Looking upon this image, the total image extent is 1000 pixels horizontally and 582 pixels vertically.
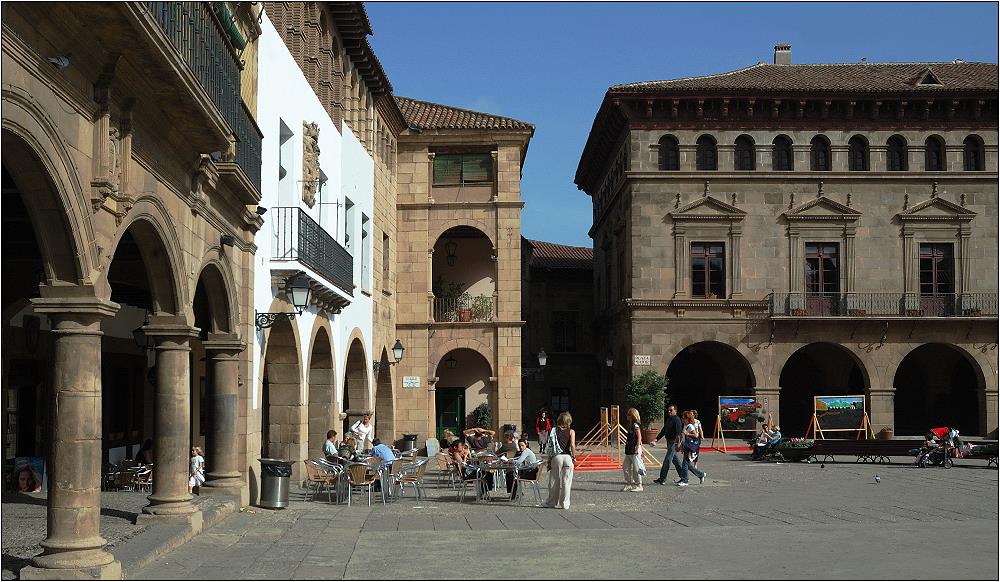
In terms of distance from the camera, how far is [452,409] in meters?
36.4

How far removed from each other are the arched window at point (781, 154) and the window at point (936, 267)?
205 inches

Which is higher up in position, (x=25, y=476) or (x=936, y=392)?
(x=936, y=392)

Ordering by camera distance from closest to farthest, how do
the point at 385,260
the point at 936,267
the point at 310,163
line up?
the point at 310,163, the point at 385,260, the point at 936,267

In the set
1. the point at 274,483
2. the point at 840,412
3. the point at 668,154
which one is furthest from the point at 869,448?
the point at 274,483

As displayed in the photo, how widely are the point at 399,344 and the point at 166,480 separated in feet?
59.5

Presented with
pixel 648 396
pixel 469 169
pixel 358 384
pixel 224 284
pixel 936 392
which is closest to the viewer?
pixel 224 284

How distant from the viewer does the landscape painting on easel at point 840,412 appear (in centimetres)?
3419

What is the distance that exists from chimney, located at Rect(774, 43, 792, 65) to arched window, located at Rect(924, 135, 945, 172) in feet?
24.8

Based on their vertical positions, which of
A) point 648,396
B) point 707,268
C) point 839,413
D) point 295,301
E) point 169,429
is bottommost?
point 839,413

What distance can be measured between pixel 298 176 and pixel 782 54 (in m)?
28.9

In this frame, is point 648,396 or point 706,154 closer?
point 648,396

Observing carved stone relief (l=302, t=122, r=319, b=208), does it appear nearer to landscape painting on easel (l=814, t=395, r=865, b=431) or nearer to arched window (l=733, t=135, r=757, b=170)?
landscape painting on easel (l=814, t=395, r=865, b=431)

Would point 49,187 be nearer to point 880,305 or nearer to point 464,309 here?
point 464,309

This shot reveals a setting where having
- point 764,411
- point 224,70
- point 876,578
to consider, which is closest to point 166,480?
point 224,70
